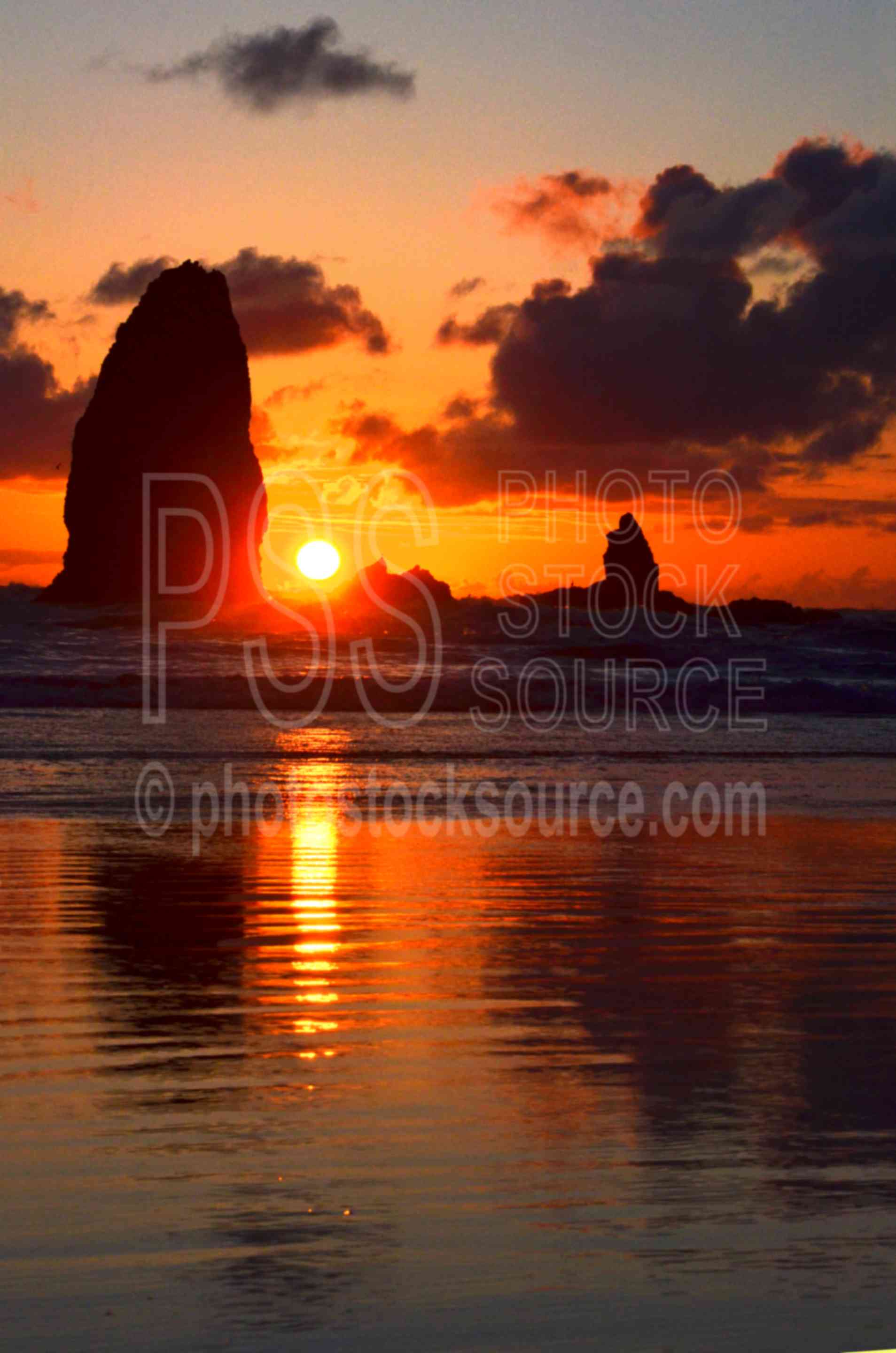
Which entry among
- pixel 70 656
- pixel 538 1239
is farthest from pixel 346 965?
pixel 70 656

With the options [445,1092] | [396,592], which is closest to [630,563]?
[396,592]

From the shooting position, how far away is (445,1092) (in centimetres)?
504

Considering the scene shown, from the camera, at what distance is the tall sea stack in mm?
79000

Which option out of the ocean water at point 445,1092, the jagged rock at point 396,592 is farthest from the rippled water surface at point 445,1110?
the jagged rock at point 396,592

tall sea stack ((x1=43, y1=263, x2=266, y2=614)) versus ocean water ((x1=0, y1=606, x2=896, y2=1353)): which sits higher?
tall sea stack ((x1=43, y1=263, x2=266, y2=614))

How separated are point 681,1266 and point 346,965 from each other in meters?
3.76

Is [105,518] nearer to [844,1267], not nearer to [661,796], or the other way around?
[661,796]

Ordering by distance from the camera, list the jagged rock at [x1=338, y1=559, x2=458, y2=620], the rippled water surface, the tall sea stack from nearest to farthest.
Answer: the rippled water surface
the jagged rock at [x1=338, y1=559, x2=458, y2=620]
the tall sea stack

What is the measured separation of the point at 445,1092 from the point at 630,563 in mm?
83986

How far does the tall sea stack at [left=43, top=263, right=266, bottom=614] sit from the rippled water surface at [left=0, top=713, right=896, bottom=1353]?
7006cm

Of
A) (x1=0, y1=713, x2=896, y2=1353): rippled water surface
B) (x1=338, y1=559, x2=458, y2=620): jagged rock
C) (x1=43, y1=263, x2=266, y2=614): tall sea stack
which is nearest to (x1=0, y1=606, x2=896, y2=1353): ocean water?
(x1=0, y1=713, x2=896, y2=1353): rippled water surface

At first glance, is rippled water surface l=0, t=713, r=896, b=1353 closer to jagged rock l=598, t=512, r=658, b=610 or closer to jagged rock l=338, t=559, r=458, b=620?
jagged rock l=338, t=559, r=458, b=620

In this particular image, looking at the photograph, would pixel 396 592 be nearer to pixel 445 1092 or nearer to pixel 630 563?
pixel 630 563

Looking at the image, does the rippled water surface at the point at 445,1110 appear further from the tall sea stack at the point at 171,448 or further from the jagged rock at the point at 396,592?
the tall sea stack at the point at 171,448
